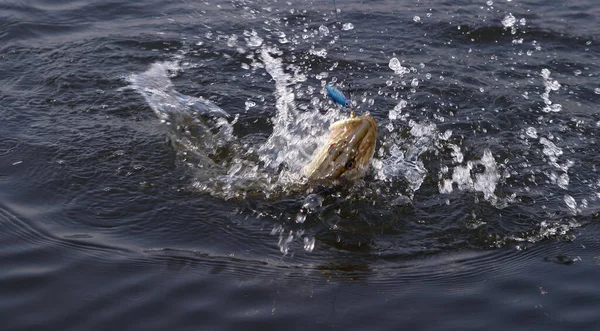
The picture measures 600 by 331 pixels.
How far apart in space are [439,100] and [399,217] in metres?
1.82

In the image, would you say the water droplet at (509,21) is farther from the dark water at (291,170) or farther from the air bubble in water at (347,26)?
the air bubble in water at (347,26)

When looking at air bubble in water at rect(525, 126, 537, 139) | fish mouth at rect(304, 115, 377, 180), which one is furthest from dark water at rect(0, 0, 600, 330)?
fish mouth at rect(304, 115, 377, 180)

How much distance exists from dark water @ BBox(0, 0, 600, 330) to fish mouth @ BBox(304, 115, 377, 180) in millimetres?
169

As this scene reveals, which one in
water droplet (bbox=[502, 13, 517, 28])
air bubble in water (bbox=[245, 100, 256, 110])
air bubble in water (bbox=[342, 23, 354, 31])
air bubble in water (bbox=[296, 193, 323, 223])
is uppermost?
water droplet (bbox=[502, 13, 517, 28])

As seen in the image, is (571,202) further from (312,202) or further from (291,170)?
(291,170)

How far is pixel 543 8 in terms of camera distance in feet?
27.9

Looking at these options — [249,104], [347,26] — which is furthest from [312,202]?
[347,26]

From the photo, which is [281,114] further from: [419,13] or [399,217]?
[419,13]

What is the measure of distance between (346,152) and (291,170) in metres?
0.59

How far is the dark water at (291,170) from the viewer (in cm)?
411

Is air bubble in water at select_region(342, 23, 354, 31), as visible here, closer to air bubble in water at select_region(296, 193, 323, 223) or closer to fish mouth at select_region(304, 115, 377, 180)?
fish mouth at select_region(304, 115, 377, 180)

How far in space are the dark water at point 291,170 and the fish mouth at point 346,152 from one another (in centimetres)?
17

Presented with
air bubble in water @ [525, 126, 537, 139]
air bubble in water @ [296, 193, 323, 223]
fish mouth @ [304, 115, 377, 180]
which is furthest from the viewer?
air bubble in water @ [525, 126, 537, 139]

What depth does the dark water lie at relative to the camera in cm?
411
